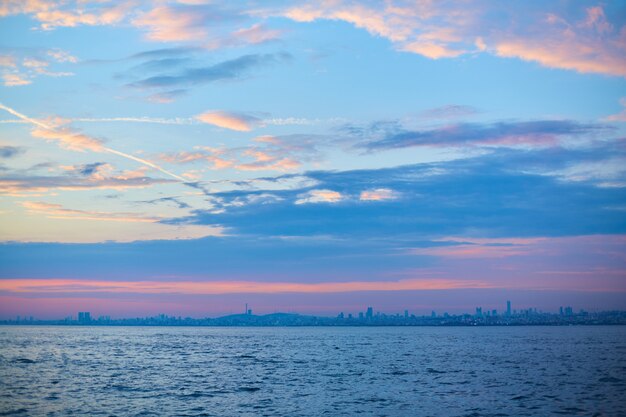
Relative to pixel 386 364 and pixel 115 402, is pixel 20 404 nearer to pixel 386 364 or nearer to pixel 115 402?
pixel 115 402

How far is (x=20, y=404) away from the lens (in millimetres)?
56250

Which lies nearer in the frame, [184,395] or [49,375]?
[184,395]

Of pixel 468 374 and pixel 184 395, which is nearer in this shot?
pixel 184 395

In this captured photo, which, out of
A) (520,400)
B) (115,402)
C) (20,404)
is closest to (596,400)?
(520,400)

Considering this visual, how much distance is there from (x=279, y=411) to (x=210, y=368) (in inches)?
1869

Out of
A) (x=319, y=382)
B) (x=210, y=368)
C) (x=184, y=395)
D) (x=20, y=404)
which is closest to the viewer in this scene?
(x=20, y=404)

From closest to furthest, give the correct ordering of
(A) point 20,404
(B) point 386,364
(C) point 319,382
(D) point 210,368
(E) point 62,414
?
1. (E) point 62,414
2. (A) point 20,404
3. (C) point 319,382
4. (D) point 210,368
5. (B) point 386,364

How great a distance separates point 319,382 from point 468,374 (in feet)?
78.7

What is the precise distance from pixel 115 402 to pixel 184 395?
7.66 m

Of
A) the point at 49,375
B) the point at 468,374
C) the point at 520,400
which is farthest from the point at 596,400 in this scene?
the point at 49,375

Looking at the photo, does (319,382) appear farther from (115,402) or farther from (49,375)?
(49,375)

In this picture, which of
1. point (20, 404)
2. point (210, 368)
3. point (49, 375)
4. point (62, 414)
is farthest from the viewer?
point (210, 368)

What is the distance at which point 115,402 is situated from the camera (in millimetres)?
57250

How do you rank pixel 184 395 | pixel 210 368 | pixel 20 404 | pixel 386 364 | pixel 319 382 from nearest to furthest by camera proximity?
pixel 20 404 < pixel 184 395 < pixel 319 382 < pixel 210 368 < pixel 386 364
